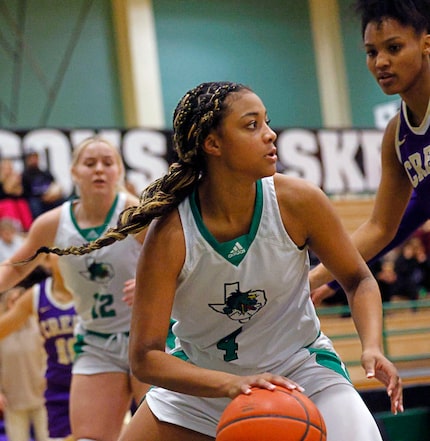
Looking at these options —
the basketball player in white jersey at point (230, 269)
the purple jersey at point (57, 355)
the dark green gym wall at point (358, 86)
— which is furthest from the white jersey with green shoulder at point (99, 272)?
the dark green gym wall at point (358, 86)

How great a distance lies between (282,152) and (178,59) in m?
4.22

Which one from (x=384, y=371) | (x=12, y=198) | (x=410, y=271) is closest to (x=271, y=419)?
(x=384, y=371)

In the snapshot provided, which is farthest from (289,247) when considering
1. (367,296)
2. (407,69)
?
(407,69)

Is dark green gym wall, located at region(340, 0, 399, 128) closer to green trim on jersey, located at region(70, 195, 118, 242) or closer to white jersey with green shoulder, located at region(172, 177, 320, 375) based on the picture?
green trim on jersey, located at region(70, 195, 118, 242)

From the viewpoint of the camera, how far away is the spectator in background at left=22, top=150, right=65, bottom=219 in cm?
1084

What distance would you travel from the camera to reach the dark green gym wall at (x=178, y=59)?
15.3 meters

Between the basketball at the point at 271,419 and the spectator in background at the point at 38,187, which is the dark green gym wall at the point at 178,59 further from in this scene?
the basketball at the point at 271,419

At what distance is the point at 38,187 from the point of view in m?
11.1

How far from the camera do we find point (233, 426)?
2705 millimetres

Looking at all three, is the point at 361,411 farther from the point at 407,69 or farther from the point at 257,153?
the point at 407,69

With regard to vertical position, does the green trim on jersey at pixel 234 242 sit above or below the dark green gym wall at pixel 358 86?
below

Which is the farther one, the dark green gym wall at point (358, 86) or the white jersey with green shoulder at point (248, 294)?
the dark green gym wall at point (358, 86)

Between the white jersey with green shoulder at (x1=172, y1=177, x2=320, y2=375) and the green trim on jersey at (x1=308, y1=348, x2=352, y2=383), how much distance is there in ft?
0.20

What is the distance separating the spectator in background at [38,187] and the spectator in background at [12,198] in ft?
0.31
